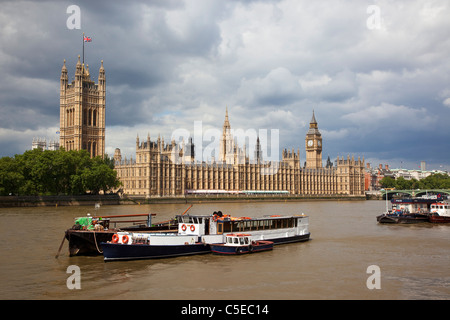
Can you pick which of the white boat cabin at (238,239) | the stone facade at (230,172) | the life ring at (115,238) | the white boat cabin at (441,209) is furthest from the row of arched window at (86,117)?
the white boat cabin at (238,239)

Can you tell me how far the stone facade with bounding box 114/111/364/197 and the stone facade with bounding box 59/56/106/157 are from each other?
8732 millimetres

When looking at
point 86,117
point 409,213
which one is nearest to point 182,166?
point 86,117

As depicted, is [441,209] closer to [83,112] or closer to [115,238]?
[115,238]

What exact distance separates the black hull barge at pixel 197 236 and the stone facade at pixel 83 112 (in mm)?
83879

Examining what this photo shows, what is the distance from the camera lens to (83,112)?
111 metres

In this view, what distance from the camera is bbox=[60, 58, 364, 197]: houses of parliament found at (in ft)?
318

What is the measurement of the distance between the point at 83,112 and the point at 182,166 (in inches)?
1090

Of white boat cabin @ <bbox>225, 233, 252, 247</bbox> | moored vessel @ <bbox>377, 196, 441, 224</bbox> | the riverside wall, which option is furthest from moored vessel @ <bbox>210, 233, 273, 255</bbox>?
the riverside wall

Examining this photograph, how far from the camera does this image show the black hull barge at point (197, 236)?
23.7 meters

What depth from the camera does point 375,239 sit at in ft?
109

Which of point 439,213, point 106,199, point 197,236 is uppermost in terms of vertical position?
point 106,199
